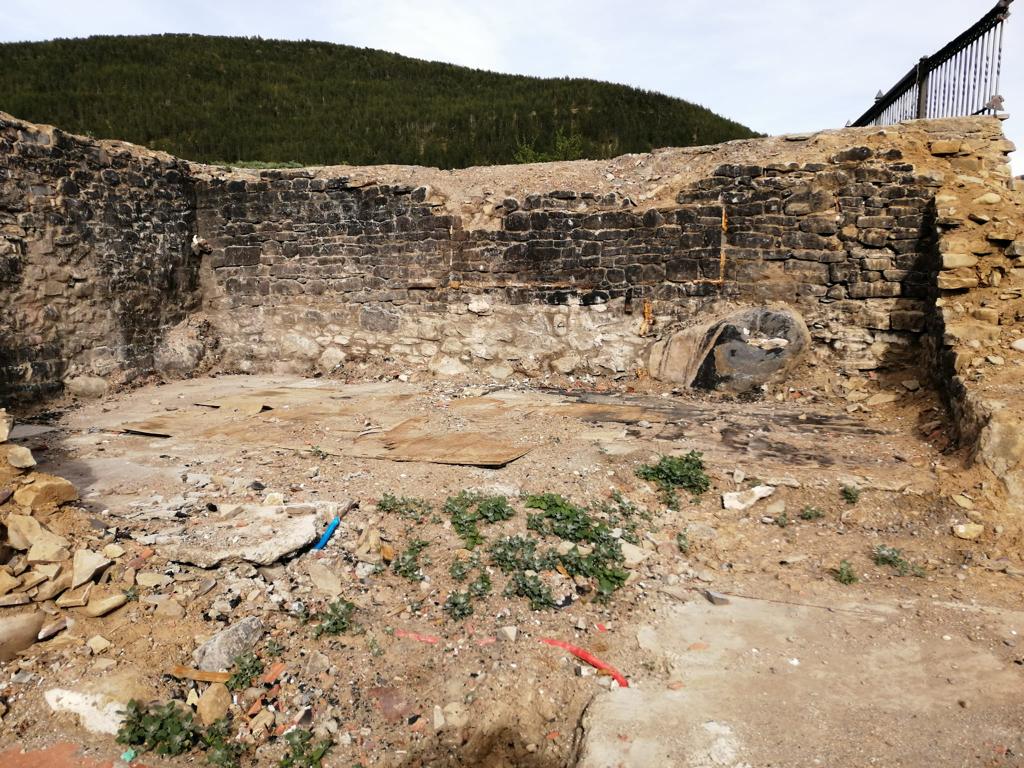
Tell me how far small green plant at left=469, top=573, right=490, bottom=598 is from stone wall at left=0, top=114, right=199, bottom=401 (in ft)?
18.7

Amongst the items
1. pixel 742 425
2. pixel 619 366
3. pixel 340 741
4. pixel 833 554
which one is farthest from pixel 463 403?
pixel 340 741

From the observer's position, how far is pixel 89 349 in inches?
298

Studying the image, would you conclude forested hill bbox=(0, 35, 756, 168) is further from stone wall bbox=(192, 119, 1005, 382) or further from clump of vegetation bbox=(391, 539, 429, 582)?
clump of vegetation bbox=(391, 539, 429, 582)

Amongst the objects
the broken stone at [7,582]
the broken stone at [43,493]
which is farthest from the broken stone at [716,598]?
the broken stone at [43,493]

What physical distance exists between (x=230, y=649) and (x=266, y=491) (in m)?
1.57

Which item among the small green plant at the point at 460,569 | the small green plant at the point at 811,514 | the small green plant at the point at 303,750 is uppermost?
the small green plant at the point at 811,514

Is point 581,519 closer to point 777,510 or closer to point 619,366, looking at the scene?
point 777,510

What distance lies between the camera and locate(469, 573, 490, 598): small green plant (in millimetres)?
3598

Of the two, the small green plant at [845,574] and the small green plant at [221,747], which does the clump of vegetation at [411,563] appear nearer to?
the small green plant at [221,747]

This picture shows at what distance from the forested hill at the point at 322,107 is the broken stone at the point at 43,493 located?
612 inches

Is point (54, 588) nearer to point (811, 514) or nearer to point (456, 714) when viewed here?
point (456, 714)

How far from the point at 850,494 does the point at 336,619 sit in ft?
11.0

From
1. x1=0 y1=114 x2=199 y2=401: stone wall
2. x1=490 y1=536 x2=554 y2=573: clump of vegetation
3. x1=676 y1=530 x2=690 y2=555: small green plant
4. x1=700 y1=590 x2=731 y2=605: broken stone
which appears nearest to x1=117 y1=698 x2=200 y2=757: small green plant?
x1=490 y1=536 x2=554 y2=573: clump of vegetation

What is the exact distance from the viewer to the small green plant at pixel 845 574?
12.3 ft
